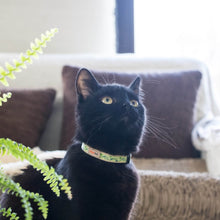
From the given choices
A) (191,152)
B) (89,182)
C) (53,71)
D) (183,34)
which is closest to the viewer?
(89,182)

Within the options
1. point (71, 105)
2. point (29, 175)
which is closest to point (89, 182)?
point (29, 175)

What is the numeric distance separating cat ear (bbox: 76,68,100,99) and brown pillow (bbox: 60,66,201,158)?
0.72 m

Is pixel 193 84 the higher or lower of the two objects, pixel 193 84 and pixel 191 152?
the higher

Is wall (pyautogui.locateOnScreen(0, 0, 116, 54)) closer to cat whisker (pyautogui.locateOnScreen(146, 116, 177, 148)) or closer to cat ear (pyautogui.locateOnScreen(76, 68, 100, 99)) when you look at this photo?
cat whisker (pyautogui.locateOnScreen(146, 116, 177, 148))

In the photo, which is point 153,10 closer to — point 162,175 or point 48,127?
point 48,127

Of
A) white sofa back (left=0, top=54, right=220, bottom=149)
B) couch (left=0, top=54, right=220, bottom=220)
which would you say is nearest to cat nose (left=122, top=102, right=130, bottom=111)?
couch (left=0, top=54, right=220, bottom=220)

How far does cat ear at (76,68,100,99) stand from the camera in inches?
24.8

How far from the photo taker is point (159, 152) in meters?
1.41

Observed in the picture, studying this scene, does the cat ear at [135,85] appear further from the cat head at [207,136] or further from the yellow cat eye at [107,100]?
the cat head at [207,136]

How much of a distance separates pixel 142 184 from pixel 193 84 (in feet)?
2.57

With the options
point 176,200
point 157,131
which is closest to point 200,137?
point 157,131

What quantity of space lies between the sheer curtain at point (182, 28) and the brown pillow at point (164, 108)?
0.72m

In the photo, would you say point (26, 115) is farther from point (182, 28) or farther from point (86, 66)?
point (182, 28)

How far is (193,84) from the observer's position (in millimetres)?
1499
